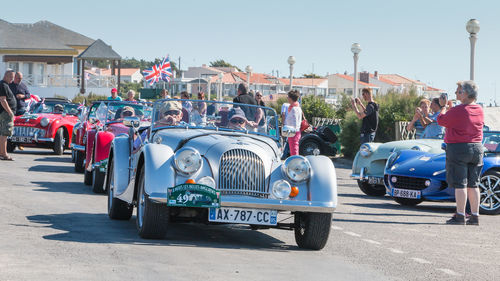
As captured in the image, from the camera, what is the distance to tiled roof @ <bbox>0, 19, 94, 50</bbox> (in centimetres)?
7038

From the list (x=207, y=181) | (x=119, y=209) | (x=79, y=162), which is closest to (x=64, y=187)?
(x=79, y=162)

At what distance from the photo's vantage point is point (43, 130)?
22047 millimetres

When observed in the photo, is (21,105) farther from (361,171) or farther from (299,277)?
(299,277)

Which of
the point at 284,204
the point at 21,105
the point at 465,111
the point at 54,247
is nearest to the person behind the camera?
the point at 54,247

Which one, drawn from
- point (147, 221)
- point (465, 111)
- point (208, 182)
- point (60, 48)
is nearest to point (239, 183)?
point (208, 182)

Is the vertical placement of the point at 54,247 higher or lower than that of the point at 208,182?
lower

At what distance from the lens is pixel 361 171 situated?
14.9 m

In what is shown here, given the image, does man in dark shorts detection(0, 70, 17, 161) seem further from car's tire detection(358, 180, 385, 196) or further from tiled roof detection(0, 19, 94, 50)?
tiled roof detection(0, 19, 94, 50)

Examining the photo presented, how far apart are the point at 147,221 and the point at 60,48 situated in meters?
64.8

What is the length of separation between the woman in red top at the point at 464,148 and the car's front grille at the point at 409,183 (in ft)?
5.34

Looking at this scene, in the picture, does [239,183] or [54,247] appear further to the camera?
[239,183]

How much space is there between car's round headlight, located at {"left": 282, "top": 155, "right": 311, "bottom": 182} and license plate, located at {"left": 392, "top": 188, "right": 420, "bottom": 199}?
195 inches

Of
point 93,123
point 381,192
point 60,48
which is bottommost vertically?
point 381,192

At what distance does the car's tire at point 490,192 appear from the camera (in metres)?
12.7
